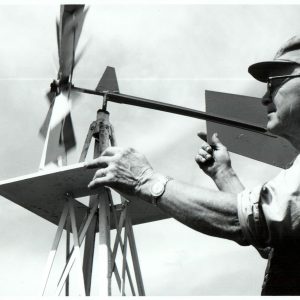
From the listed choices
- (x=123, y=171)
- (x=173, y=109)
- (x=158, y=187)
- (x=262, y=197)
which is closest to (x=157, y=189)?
(x=158, y=187)

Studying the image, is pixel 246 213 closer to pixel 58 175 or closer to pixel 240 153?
pixel 240 153

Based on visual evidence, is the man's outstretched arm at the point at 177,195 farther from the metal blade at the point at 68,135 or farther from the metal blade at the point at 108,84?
the metal blade at the point at 68,135

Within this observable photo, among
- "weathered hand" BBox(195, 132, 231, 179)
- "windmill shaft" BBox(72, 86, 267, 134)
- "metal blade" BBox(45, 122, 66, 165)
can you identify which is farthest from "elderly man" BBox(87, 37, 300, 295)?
"metal blade" BBox(45, 122, 66, 165)

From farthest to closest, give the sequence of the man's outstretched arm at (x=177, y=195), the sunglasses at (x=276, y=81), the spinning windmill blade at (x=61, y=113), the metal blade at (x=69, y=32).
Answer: the spinning windmill blade at (x=61, y=113), the metal blade at (x=69, y=32), the sunglasses at (x=276, y=81), the man's outstretched arm at (x=177, y=195)

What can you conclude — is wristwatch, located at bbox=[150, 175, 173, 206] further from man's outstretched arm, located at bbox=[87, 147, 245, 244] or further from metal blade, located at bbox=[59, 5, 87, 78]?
metal blade, located at bbox=[59, 5, 87, 78]

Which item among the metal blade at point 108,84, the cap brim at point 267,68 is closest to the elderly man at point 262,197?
the cap brim at point 267,68

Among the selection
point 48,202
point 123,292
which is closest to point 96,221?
point 48,202

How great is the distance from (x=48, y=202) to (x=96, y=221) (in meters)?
1.10

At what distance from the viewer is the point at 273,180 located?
191cm

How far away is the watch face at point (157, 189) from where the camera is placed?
2045 mm

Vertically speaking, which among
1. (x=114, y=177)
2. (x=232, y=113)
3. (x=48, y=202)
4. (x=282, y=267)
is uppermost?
(x=48, y=202)

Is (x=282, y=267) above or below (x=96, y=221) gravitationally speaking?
below

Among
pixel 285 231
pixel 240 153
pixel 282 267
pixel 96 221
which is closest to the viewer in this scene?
pixel 285 231

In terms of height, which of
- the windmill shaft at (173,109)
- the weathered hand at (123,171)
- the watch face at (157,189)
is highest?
the windmill shaft at (173,109)
